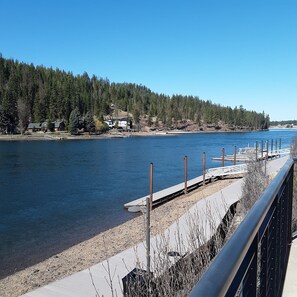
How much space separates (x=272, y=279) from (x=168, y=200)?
19989mm

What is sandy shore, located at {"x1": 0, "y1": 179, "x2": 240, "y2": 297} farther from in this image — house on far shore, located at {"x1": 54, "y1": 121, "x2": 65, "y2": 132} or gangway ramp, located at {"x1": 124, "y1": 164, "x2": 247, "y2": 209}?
house on far shore, located at {"x1": 54, "y1": 121, "x2": 65, "y2": 132}

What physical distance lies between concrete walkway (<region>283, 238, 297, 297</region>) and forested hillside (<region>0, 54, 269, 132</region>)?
113813mm

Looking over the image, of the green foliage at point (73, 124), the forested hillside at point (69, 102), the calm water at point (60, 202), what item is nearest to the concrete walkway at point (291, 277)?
the calm water at point (60, 202)

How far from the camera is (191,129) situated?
→ 174 metres

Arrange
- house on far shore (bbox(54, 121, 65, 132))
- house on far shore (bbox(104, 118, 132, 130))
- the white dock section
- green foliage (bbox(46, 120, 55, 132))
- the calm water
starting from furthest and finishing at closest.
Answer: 1. house on far shore (bbox(104, 118, 132, 130))
2. house on far shore (bbox(54, 121, 65, 132))
3. green foliage (bbox(46, 120, 55, 132))
4. the white dock section
5. the calm water

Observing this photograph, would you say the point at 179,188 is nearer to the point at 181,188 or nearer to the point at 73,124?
the point at 181,188

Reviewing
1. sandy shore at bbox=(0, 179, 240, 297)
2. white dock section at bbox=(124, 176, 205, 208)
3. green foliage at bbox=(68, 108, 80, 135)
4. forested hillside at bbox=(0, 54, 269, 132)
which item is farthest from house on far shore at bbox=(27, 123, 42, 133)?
sandy shore at bbox=(0, 179, 240, 297)

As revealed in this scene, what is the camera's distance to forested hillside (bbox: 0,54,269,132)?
118375 mm

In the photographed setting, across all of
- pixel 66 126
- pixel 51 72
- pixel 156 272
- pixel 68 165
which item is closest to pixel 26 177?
pixel 68 165

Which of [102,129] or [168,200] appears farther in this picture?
[102,129]

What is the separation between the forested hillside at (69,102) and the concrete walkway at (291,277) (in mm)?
113813

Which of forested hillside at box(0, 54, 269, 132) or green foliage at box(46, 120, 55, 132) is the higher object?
forested hillside at box(0, 54, 269, 132)

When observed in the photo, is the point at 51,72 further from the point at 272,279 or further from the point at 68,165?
the point at 272,279

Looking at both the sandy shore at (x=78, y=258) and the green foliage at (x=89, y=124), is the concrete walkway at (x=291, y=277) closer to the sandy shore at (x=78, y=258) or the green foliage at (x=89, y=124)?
the sandy shore at (x=78, y=258)
